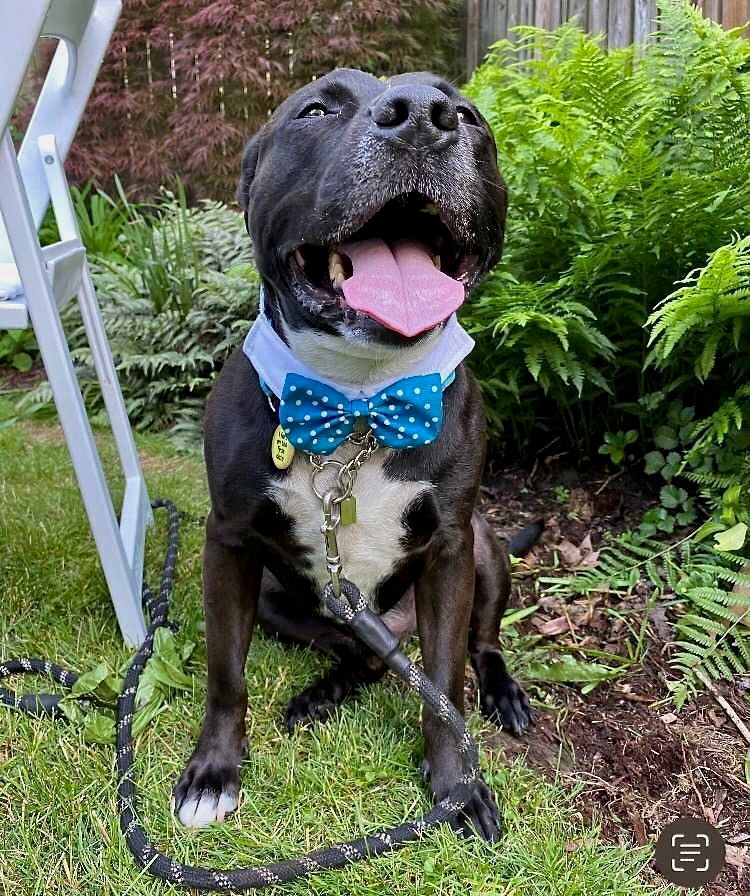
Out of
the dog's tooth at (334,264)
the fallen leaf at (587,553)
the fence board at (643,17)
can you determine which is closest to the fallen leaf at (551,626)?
the fallen leaf at (587,553)

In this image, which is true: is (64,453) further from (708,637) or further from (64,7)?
(708,637)

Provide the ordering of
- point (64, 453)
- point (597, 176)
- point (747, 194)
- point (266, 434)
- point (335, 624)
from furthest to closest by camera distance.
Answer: point (64, 453), point (597, 176), point (747, 194), point (335, 624), point (266, 434)

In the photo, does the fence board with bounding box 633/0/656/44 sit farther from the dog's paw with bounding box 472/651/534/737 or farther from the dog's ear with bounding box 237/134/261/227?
the dog's paw with bounding box 472/651/534/737

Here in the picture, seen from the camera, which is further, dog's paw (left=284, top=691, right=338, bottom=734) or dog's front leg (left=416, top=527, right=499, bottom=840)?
dog's paw (left=284, top=691, right=338, bottom=734)

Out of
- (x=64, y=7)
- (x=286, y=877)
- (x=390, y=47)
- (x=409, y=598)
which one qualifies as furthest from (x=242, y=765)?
(x=390, y=47)

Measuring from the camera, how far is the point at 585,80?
3.20m

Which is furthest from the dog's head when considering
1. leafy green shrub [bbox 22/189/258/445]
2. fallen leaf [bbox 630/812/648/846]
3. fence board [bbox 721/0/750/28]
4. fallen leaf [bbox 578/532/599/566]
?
fence board [bbox 721/0/750/28]

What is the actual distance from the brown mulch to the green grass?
11cm

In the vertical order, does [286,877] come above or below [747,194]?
below

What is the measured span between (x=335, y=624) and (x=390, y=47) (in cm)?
601

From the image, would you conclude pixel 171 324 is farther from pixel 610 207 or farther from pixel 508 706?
pixel 508 706

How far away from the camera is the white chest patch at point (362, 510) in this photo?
6.38 ft

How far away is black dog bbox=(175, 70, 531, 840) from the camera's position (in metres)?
1.65

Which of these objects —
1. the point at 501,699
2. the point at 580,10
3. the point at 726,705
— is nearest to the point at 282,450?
the point at 501,699
